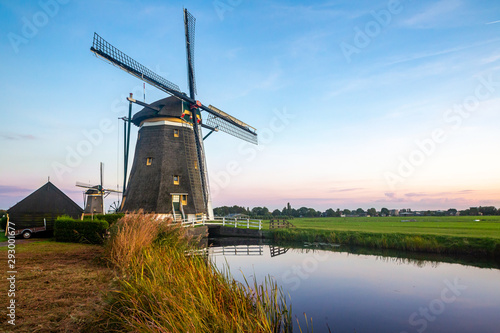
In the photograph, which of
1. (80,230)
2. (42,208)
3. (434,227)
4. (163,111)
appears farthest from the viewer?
(163,111)

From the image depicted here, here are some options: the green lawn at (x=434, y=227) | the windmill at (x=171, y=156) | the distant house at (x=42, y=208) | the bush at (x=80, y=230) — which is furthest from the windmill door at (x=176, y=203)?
the green lawn at (x=434, y=227)

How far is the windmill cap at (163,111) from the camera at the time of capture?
22906 millimetres

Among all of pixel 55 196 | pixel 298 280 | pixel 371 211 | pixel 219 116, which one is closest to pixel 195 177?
pixel 219 116

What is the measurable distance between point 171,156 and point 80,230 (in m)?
11.2

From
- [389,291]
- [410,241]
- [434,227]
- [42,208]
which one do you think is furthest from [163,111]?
[434,227]

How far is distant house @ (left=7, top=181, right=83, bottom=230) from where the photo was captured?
48.1ft

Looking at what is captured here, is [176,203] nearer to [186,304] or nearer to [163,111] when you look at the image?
[163,111]

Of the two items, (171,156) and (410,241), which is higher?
(171,156)

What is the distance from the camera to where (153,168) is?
2234 cm

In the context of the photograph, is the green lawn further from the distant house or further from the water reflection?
the distant house

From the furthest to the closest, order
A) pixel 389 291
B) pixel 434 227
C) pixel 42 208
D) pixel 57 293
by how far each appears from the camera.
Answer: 1. pixel 434 227
2. pixel 42 208
3. pixel 389 291
4. pixel 57 293

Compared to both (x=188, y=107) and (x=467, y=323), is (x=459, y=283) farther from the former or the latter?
(x=188, y=107)

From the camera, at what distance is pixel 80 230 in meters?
12.3

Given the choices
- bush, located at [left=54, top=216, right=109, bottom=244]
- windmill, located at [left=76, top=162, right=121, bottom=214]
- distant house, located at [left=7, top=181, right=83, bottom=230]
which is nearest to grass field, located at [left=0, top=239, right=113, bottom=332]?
bush, located at [left=54, top=216, right=109, bottom=244]
